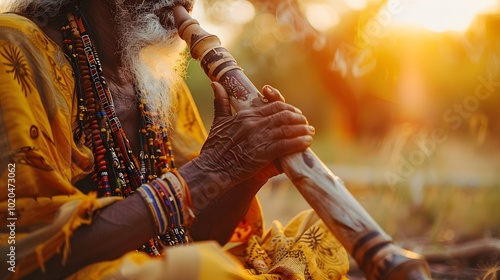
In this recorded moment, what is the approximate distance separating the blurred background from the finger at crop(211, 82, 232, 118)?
8.92 feet

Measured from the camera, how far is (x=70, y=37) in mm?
2188

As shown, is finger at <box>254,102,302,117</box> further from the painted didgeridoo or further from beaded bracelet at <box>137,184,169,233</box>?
beaded bracelet at <box>137,184,169,233</box>

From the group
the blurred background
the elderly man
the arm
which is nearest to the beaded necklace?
the elderly man

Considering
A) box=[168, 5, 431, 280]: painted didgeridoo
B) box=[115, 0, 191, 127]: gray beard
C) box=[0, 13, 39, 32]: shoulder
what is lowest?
box=[168, 5, 431, 280]: painted didgeridoo

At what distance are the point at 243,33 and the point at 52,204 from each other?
978 cm

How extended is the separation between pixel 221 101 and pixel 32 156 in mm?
645

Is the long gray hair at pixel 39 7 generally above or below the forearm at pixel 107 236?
above

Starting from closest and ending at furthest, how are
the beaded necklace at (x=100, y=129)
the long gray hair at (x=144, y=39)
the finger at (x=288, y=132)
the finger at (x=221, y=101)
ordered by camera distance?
the finger at (x=288, y=132) → the finger at (x=221, y=101) → the beaded necklace at (x=100, y=129) → the long gray hair at (x=144, y=39)

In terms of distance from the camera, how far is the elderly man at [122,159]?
1589 millimetres

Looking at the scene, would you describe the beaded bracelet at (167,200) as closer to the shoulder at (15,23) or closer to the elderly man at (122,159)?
the elderly man at (122,159)

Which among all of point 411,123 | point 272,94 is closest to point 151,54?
point 272,94

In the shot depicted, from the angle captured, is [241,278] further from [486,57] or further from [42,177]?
[486,57]

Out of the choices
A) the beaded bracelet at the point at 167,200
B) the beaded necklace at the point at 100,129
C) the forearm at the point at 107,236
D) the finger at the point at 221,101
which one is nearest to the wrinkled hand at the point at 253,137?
the finger at the point at 221,101

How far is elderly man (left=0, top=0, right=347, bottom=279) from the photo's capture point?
159cm
